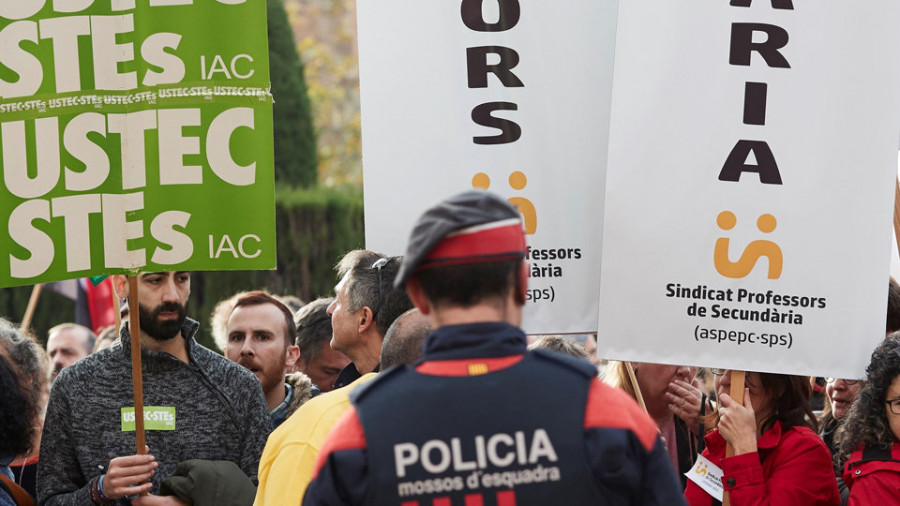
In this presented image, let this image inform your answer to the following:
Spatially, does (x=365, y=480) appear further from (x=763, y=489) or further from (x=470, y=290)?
(x=763, y=489)

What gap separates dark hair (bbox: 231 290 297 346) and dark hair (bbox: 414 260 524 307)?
11.5ft

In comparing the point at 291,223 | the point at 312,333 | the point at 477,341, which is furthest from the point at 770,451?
the point at 291,223

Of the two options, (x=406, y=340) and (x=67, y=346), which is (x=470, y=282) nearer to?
(x=406, y=340)

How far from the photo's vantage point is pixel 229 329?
5.82 m

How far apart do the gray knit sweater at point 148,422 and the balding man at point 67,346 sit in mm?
3673

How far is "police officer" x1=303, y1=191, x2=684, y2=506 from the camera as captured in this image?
Result: 2.28 meters

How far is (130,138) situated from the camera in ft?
13.9

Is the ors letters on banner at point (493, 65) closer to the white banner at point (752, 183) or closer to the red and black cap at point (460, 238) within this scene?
the white banner at point (752, 183)

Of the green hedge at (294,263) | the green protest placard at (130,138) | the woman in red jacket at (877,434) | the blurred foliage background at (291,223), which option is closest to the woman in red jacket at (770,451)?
the woman in red jacket at (877,434)

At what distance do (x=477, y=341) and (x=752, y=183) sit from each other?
204cm

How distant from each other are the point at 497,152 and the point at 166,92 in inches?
51.1

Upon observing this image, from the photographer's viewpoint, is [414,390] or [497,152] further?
[497,152]

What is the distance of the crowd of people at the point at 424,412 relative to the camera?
2293mm

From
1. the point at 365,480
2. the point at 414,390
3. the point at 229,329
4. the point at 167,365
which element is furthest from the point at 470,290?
the point at 229,329
